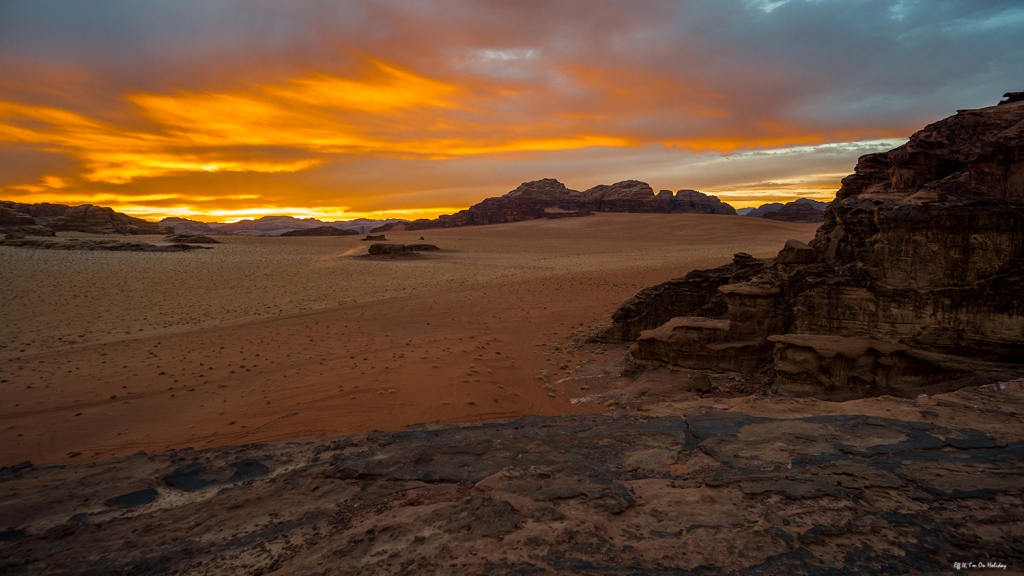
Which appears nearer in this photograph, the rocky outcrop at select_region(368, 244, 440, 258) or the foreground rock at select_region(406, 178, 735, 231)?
the rocky outcrop at select_region(368, 244, 440, 258)

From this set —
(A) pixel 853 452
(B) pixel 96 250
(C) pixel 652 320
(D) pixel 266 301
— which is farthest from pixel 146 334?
(B) pixel 96 250

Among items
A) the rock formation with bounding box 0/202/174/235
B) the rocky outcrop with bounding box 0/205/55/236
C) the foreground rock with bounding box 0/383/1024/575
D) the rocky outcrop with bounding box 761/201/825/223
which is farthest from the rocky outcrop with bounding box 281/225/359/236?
the rocky outcrop with bounding box 761/201/825/223

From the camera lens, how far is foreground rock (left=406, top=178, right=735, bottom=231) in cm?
9112

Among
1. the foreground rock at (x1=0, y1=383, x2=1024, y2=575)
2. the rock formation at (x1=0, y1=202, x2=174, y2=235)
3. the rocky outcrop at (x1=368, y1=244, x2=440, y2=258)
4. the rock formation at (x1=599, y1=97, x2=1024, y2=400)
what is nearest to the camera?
the foreground rock at (x1=0, y1=383, x2=1024, y2=575)

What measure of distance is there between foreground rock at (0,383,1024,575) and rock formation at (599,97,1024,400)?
176cm

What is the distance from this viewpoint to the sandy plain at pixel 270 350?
24.4 feet

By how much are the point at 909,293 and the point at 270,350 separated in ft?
40.5

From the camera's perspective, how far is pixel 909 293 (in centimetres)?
695

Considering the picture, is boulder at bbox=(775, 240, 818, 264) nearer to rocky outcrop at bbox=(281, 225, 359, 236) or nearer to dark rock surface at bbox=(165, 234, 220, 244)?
dark rock surface at bbox=(165, 234, 220, 244)

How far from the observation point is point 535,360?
10.8 meters

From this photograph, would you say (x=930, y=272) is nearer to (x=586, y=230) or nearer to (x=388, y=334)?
(x=388, y=334)

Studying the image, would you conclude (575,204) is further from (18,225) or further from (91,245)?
(18,225)

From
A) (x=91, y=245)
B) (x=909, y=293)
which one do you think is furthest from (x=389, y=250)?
(x=909, y=293)

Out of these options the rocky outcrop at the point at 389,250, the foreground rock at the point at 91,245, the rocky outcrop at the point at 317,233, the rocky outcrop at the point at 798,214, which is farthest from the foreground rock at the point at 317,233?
the rocky outcrop at the point at 798,214
